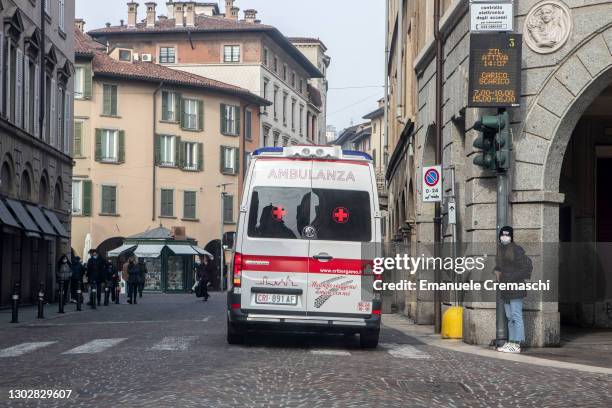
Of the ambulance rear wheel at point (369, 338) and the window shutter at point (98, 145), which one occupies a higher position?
the window shutter at point (98, 145)

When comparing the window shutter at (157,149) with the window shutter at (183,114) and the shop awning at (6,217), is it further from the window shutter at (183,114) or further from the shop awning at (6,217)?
the shop awning at (6,217)

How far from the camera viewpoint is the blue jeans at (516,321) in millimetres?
15430

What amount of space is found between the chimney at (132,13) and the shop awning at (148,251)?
2149 centimetres

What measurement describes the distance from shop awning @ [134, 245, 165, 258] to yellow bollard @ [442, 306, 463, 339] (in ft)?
135

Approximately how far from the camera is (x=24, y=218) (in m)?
31.2

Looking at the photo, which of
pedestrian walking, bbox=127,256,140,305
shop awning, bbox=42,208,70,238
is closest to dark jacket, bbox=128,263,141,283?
pedestrian walking, bbox=127,256,140,305

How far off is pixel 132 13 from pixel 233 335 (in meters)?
62.0

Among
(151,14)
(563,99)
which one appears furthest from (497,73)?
(151,14)

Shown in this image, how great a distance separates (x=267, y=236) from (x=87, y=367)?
3699mm

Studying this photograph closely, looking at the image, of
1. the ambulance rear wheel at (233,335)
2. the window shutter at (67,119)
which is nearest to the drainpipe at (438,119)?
the ambulance rear wheel at (233,335)

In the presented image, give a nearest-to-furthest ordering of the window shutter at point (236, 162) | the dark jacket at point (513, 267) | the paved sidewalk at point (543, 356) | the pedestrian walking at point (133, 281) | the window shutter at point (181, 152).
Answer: the paved sidewalk at point (543, 356) < the dark jacket at point (513, 267) < the pedestrian walking at point (133, 281) < the window shutter at point (181, 152) < the window shutter at point (236, 162)

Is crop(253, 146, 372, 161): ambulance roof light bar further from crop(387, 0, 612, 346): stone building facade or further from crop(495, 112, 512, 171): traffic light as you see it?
crop(387, 0, 612, 346): stone building facade

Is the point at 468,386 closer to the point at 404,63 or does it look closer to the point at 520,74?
the point at 520,74

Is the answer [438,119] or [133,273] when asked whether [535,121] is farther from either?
[133,273]
